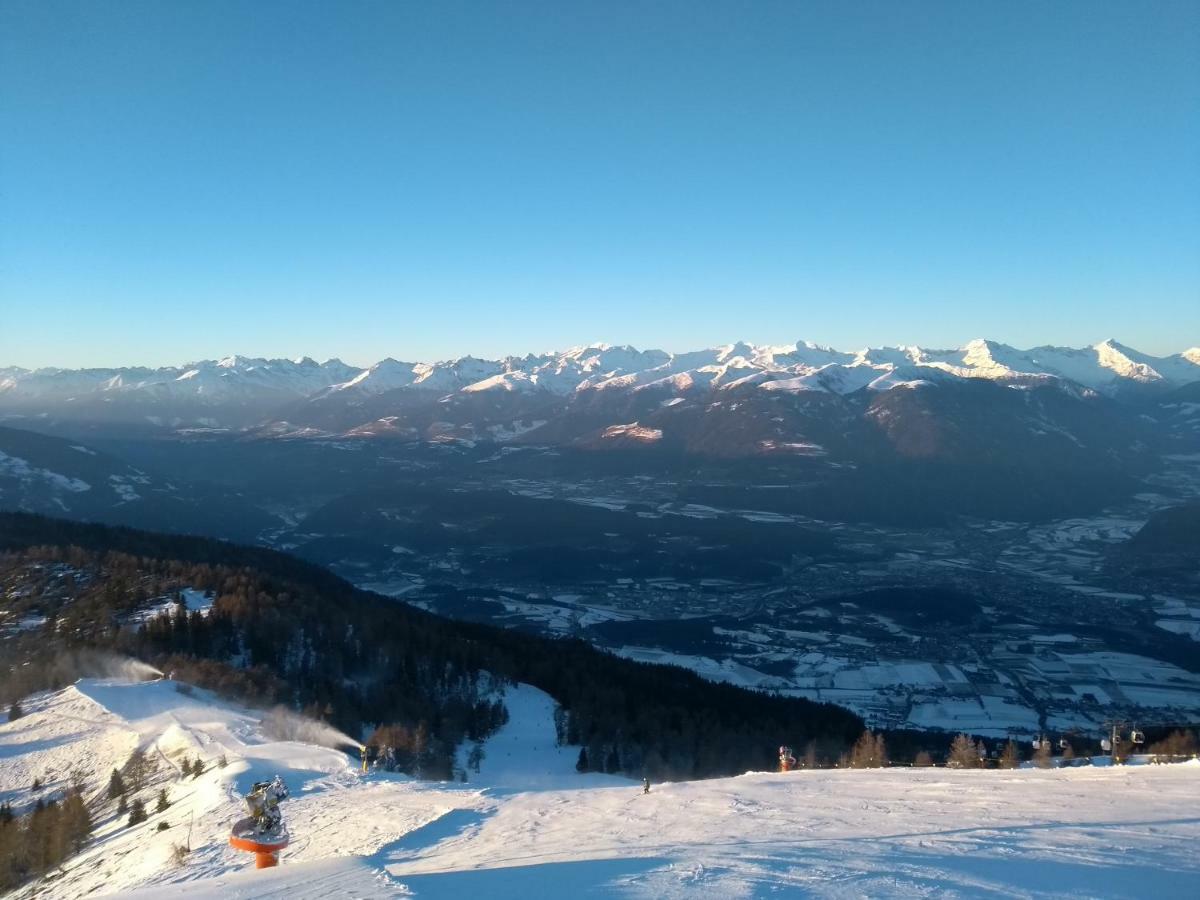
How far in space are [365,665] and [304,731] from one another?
47.8 ft

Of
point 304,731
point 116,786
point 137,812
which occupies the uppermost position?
point 137,812

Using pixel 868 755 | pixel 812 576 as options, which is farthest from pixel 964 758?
pixel 812 576

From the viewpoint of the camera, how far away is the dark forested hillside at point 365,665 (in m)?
39.2

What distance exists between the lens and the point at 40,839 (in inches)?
891

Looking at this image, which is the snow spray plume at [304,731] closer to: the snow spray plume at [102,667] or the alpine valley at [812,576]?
the snow spray plume at [102,667]

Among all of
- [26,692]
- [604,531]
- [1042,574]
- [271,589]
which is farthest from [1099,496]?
[26,692]

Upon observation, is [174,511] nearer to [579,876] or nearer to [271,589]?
[271,589]

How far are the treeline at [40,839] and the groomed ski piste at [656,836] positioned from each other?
24.3 inches

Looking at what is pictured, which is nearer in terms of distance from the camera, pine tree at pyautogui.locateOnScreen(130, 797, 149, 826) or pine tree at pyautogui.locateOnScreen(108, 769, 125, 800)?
pine tree at pyautogui.locateOnScreen(130, 797, 149, 826)

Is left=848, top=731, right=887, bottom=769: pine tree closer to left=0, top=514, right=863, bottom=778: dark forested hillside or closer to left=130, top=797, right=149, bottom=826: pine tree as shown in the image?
left=0, top=514, right=863, bottom=778: dark forested hillside

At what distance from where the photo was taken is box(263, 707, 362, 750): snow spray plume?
32125 millimetres

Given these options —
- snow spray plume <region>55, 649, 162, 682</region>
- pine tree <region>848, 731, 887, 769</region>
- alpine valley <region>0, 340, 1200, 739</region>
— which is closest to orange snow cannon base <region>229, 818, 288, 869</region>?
pine tree <region>848, 731, 887, 769</region>

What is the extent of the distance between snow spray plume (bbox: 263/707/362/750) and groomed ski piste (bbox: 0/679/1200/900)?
193cm

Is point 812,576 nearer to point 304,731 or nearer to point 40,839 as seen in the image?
point 304,731
